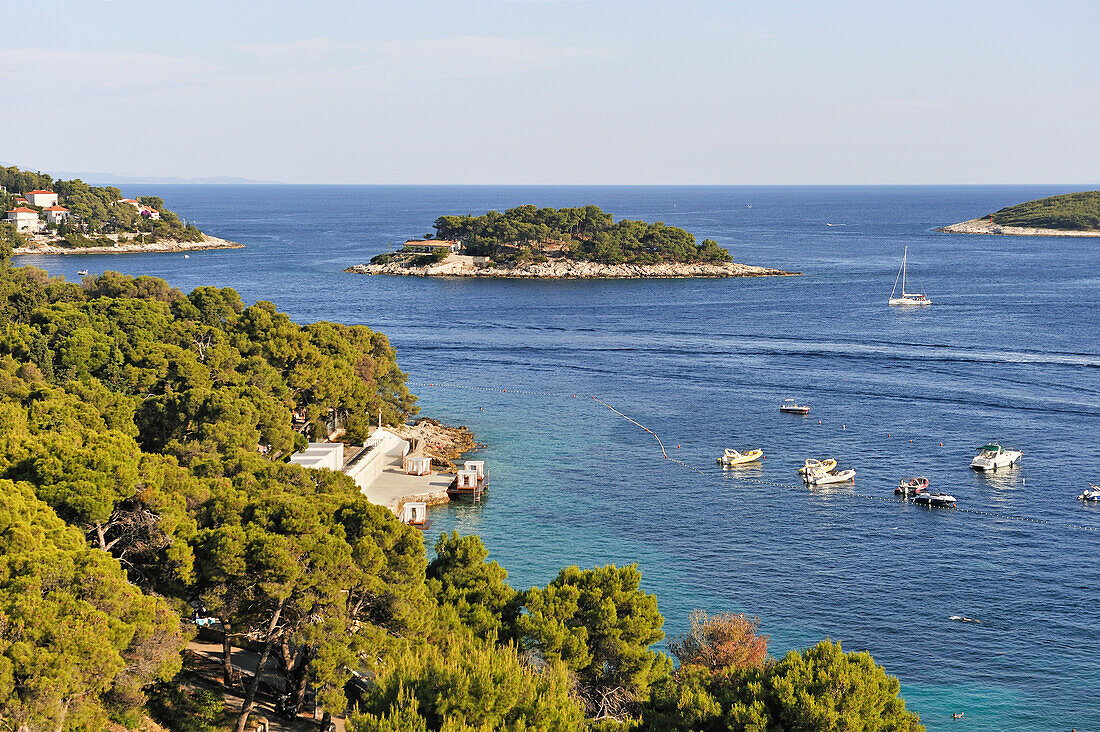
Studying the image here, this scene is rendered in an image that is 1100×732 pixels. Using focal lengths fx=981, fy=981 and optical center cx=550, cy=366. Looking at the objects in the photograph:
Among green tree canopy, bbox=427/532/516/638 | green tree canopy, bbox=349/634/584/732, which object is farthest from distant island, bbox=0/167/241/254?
green tree canopy, bbox=349/634/584/732

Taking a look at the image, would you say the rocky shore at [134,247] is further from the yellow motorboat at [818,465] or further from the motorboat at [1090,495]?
the motorboat at [1090,495]

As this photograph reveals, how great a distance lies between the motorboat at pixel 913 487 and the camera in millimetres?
50344

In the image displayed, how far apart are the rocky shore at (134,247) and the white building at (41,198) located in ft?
56.7

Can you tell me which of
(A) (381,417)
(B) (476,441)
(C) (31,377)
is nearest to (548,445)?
(B) (476,441)

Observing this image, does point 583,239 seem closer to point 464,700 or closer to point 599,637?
point 599,637

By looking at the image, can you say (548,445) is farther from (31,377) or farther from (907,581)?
(31,377)

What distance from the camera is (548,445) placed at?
59.7 metres

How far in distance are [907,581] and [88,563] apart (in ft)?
103

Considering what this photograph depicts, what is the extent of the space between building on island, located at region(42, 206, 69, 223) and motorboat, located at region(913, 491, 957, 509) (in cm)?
17070

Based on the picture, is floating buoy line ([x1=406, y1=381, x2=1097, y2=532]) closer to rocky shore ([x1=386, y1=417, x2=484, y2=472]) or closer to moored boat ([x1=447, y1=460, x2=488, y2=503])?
rocky shore ([x1=386, y1=417, x2=484, y2=472])

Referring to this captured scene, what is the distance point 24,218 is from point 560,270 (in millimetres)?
96478

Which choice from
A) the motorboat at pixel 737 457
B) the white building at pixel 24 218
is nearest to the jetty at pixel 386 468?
the motorboat at pixel 737 457

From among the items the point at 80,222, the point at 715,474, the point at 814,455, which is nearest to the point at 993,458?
the point at 814,455

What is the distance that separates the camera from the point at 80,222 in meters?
180
